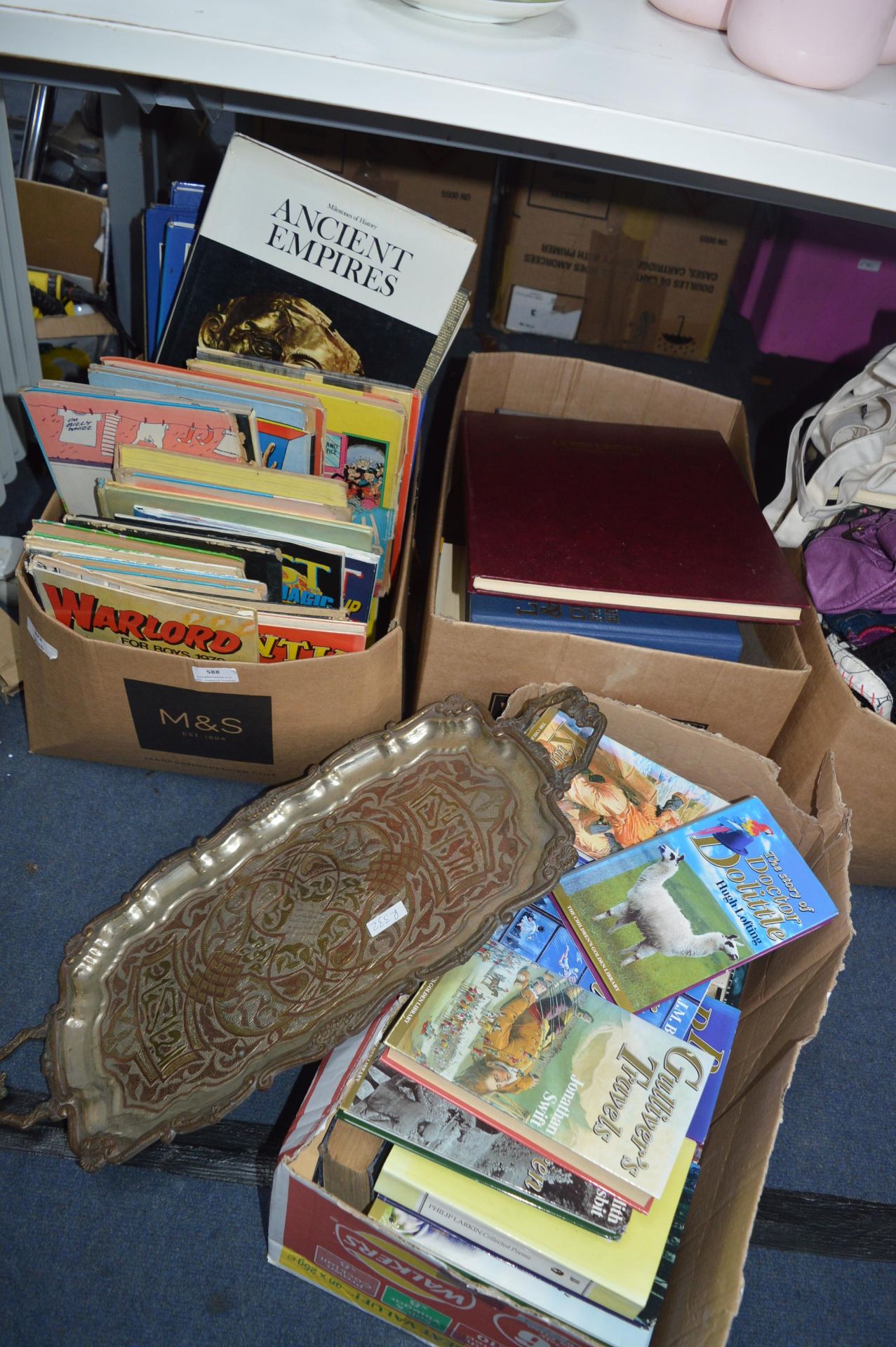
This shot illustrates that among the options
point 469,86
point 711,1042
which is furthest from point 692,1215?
point 469,86

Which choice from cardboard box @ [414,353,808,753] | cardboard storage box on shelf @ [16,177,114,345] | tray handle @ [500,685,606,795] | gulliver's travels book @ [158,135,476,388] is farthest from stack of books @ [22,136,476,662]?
cardboard storage box on shelf @ [16,177,114,345]

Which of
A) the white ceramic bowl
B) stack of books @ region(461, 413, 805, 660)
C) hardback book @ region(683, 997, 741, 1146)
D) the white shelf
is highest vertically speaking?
the white ceramic bowl

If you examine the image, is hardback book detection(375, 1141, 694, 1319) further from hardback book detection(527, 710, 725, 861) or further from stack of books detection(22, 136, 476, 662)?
Result: stack of books detection(22, 136, 476, 662)

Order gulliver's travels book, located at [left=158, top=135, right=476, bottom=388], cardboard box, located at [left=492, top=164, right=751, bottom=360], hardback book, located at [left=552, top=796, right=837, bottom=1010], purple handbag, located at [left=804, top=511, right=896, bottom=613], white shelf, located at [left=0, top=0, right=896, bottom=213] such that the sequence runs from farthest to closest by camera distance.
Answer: cardboard box, located at [left=492, top=164, right=751, bottom=360] < purple handbag, located at [left=804, top=511, right=896, bottom=613] < gulliver's travels book, located at [left=158, top=135, right=476, bottom=388] < hardback book, located at [left=552, top=796, right=837, bottom=1010] < white shelf, located at [left=0, top=0, right=896, bottom=213]

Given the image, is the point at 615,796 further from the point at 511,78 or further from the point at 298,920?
the point at 511,78

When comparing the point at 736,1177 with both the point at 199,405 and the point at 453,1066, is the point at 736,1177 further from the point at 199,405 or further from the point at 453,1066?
the point at 199,405

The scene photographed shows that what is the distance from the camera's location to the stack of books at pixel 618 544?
1164 mm

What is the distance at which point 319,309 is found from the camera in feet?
3.96

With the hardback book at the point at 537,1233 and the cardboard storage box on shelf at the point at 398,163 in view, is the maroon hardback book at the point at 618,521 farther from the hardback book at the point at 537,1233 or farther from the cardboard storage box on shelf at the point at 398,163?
the cardboard storage box on shelf at the point at 398,163

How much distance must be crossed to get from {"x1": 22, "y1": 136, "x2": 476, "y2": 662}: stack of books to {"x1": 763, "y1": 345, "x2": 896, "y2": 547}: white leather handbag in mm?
525

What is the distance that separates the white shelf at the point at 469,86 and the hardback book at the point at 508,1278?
0.95 metres

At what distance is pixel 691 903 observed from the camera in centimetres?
108

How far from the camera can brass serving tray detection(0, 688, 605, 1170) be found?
2.93 feet

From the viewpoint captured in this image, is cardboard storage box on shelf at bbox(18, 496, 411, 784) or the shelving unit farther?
cardboard storage box on shelf at bbox(18, 496, 411, 784)
